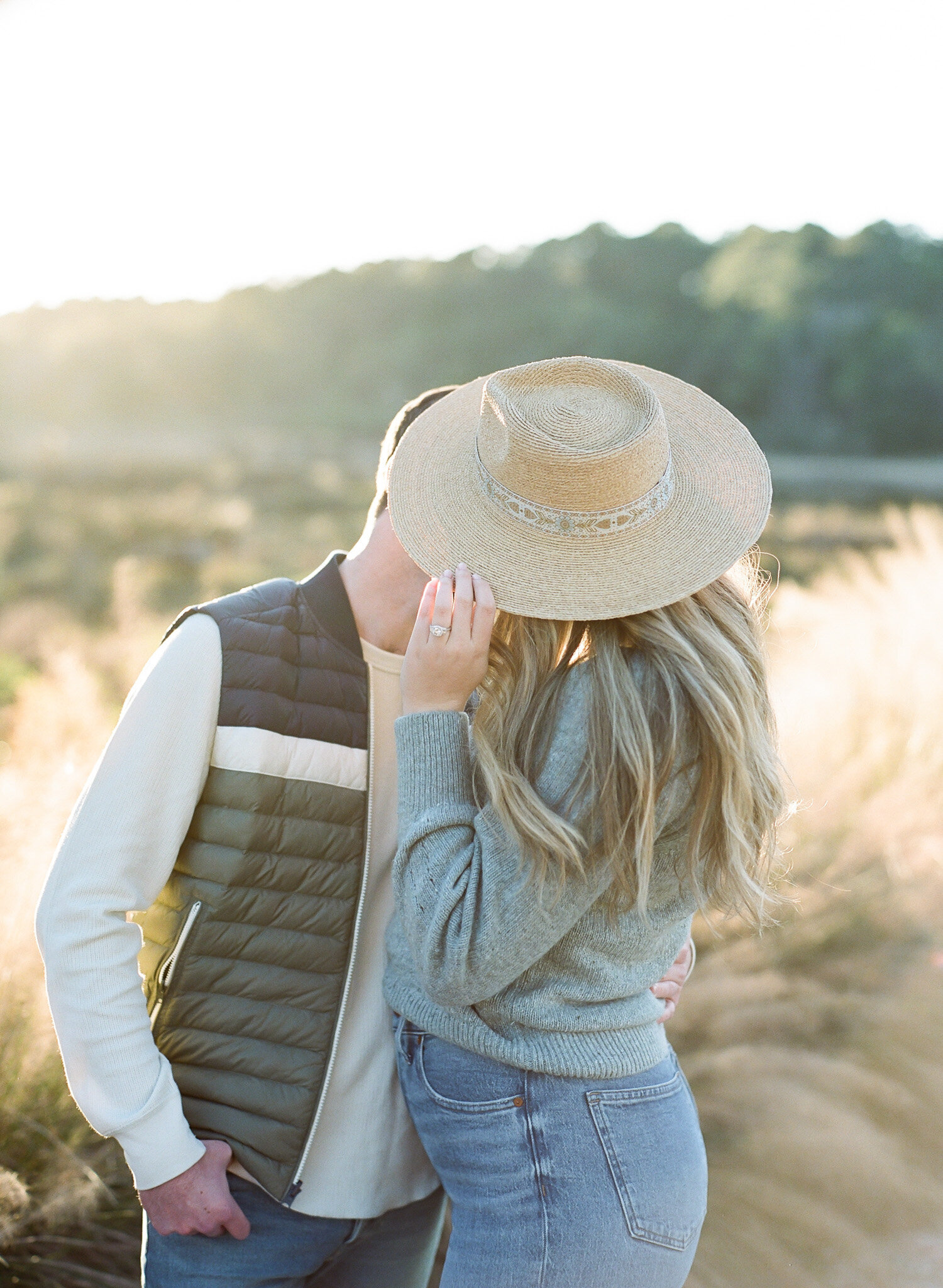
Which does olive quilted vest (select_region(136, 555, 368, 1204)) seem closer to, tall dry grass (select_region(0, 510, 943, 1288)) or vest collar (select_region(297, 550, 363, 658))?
vest collar (select_region(297, 550, 363, 658))

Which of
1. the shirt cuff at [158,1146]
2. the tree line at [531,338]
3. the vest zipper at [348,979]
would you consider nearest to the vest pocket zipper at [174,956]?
the shirt cuff at [158,1146]

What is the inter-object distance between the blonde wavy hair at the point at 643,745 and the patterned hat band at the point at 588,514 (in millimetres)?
144

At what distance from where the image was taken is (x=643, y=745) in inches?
51.8

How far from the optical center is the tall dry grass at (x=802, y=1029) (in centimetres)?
244

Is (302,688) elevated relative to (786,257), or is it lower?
lower

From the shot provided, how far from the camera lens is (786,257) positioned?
53.2 m

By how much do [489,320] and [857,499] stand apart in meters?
31.8

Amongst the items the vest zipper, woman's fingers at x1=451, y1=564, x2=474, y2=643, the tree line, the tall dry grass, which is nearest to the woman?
woman's fingers at x1=451, y1=564, x2=474, y2=643

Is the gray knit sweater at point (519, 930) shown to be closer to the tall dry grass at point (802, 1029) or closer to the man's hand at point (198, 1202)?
the man's hand at point (198, 1202)

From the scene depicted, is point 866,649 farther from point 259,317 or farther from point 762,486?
point 259,317

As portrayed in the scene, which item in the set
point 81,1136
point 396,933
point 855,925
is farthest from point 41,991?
point 855,925

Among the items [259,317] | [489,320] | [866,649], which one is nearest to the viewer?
[866,649]

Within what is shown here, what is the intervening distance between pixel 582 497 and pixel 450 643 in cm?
30

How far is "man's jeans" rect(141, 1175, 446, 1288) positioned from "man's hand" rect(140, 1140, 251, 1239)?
60 millimetres
